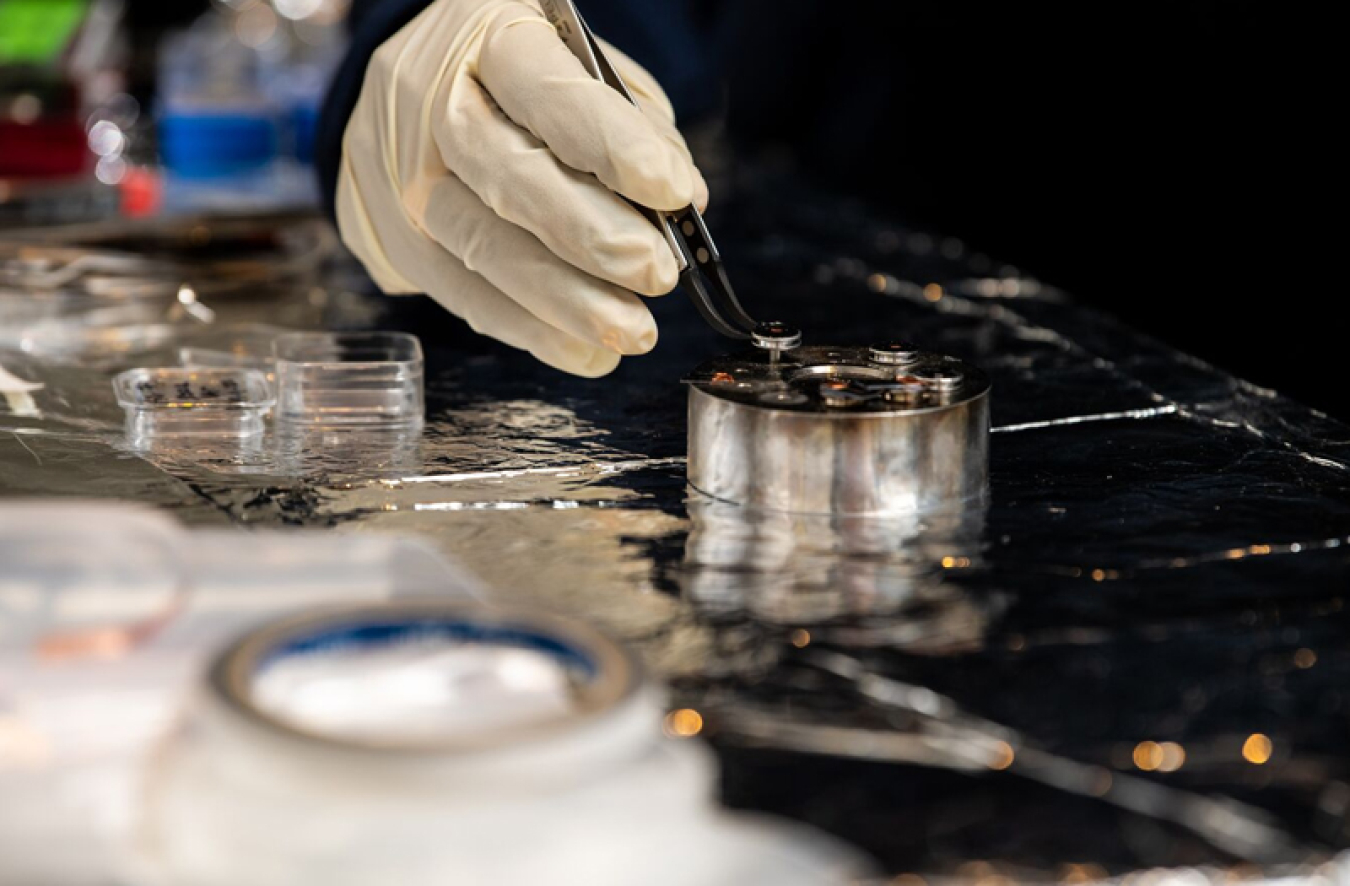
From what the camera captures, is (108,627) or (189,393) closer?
(108,627)

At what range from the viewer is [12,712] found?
25.5 inches

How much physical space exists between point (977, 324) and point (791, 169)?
115cm

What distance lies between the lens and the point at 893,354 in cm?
114

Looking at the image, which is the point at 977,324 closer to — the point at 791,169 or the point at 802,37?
the point at 791,169

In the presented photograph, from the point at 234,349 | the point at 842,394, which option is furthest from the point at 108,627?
the point at 234,349

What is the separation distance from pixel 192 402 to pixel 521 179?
30cm

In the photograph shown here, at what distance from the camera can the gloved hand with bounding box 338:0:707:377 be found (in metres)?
1.21

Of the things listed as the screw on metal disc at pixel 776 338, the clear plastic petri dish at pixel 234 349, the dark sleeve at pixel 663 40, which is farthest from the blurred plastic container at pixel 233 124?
the screw on metal disc at pixel 776 338

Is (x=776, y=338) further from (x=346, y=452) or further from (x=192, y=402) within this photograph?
(x=192, y=402)

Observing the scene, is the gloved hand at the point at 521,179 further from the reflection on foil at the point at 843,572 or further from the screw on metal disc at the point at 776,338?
the reflection on foil at the point at 843,572

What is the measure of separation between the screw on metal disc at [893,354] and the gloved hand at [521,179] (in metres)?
0.16

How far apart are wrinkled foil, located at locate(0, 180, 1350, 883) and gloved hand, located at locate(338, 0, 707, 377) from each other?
85 millimetres

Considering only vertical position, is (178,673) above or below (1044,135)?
below

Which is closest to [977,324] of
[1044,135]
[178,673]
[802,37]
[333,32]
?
[1044,135]
